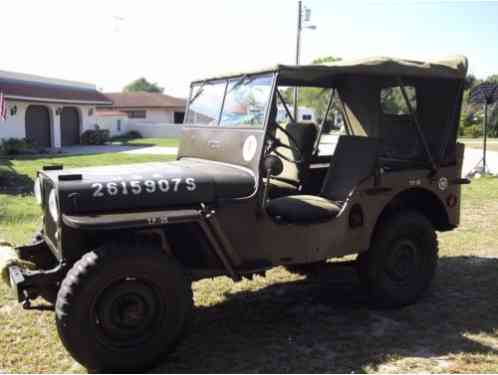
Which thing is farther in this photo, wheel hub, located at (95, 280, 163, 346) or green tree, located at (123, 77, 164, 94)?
green tree, located at (123, 77, 164, 94)

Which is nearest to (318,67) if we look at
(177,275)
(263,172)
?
(263,172)

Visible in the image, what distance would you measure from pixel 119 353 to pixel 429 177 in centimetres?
315

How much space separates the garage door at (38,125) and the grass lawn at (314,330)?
23.4 metres

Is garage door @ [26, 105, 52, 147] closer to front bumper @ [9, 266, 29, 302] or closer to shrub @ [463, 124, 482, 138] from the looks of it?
front bumper @ [9, 266, 29, 302]

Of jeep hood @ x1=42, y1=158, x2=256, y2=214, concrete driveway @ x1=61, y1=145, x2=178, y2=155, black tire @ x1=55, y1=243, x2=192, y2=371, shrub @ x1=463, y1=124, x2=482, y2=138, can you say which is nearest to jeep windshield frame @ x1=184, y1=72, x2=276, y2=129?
jeep hood @ x1=42, y1=158, x2=256, y2=214

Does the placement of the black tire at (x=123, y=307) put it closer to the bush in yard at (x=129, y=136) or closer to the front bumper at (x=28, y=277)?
the front bumper at (x=28, y=277)

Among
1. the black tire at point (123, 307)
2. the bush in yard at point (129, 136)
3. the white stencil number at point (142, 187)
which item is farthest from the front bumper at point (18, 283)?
the bush in yard at point (129, 136)

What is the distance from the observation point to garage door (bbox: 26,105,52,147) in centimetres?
2677

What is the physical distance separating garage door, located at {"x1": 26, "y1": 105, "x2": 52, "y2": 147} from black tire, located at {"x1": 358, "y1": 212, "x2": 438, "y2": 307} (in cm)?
2429

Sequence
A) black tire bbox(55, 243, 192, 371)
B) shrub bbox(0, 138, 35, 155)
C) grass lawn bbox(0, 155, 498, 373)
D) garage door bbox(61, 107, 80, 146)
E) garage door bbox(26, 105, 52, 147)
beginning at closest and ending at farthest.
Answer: black tire bbox(55, 243, 192, 371), grass lawn bbox(0, 155, 498, 373), shrub bbox(0, 138, 35, 155), garage door bbox(26, 105, 52, 147), garage door bbox(61, 107, 80, 146)

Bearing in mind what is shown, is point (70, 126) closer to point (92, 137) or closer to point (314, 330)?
point (92, 137)

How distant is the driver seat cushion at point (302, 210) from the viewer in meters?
4.36

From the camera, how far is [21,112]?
25.8 meters

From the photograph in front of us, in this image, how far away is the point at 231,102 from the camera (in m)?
4.79
